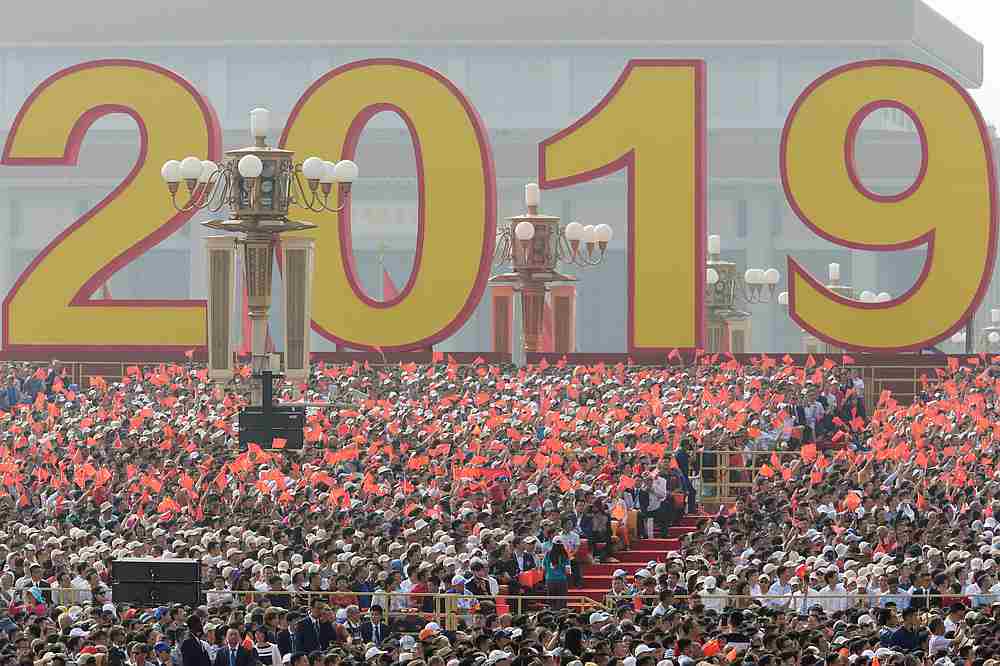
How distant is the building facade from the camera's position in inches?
2990

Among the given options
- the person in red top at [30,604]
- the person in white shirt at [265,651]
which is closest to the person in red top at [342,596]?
the person in white shirt at [265,651]

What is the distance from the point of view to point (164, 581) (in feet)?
69.9

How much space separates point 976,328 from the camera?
284 ft

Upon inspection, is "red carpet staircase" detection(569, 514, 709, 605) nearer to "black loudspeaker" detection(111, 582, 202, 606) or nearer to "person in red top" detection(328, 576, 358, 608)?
"person in red top" detection(328, 576, 358, 608)

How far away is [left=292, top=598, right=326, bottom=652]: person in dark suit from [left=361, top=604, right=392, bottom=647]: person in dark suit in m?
0.67

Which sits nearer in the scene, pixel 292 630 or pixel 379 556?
pixel 292 630

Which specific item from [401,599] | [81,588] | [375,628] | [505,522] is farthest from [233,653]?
[505,522]

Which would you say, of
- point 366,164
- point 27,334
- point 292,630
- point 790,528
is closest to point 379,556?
point 292,630

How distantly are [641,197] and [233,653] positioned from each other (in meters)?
25.6

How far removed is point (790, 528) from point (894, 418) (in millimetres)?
8678

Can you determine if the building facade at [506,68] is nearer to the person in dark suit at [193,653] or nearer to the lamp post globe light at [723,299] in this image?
the lamp post globe light at [723,299]

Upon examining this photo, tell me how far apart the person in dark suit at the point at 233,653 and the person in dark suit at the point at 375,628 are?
155 cm

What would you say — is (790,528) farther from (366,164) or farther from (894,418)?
(366,164)

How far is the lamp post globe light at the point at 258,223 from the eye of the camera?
34406mm
